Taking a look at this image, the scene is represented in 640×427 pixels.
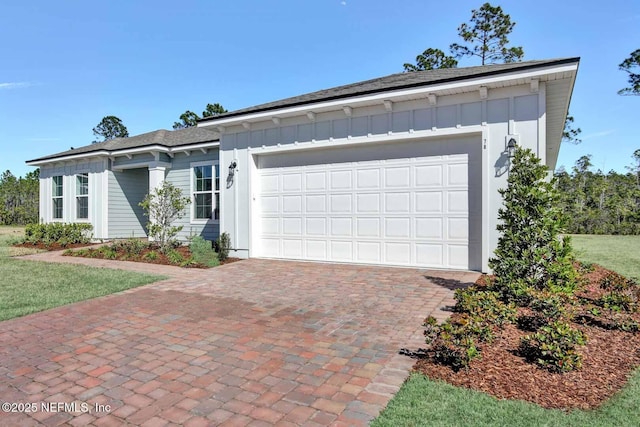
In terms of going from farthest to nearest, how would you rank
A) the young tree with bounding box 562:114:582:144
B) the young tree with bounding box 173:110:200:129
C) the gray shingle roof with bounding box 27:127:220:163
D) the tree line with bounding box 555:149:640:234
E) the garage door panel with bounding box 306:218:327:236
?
the young tree with bounding box 173:110:200:129 < the young tree with bounding box 562:114:582:144 < the tree line with bounding box 555:149:640:234 < the gray shingle roof with bounding box 27:127:220:163 < the garage door panel with bounding box 306:218:327:236

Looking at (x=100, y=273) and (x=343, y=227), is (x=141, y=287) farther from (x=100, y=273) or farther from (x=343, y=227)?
(x=343, y=227)

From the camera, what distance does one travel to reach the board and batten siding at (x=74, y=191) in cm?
1380

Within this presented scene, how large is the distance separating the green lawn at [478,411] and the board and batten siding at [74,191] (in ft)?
47.1

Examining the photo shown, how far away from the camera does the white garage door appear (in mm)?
7320

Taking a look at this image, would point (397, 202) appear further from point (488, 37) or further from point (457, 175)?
point (488, 37)

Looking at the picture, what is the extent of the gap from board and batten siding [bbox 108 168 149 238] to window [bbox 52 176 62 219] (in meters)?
3.02

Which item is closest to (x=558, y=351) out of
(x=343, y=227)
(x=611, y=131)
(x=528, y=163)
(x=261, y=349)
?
(x=261, y=349)

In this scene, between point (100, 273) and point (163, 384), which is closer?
point (163, 384)

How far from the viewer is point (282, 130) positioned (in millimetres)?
9062

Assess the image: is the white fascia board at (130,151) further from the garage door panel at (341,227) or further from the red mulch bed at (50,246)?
the garage door panel at (341,227)

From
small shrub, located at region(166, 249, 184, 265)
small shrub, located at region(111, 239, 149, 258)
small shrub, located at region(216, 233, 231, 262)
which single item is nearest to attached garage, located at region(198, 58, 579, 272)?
small shrub, located at region(216, 233, 231, 262)

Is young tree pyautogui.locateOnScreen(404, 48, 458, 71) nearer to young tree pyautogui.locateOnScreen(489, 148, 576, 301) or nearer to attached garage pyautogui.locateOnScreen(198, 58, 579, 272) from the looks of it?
attached garage pyautogui.locateOnScreen(198, 58, 579, 272)

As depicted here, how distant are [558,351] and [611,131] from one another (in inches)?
1095

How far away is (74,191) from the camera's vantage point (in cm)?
1459
